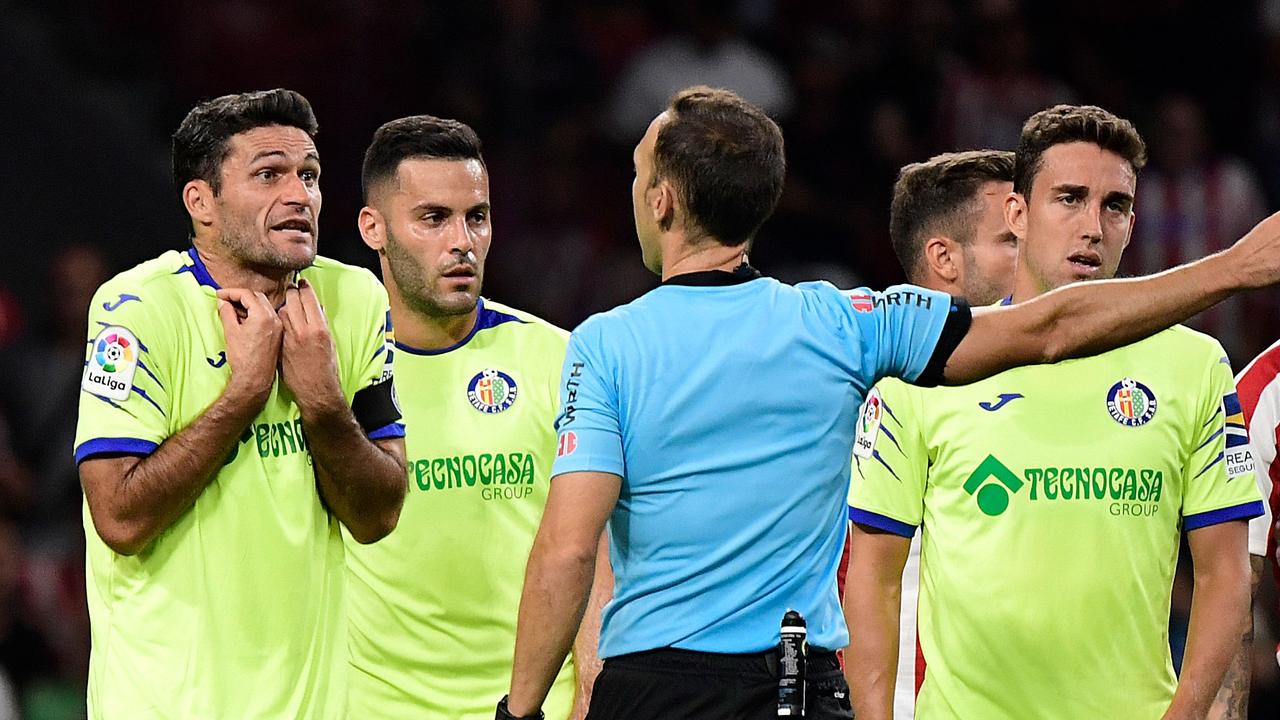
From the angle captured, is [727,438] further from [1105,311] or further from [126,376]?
[126,376]

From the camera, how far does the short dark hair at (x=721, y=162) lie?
3.56 meters

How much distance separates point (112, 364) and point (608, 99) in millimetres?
7286

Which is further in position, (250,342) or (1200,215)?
(1200,215)

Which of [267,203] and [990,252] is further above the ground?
[990,252]

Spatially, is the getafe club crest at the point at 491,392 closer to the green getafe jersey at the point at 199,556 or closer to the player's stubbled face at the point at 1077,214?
the green getafe jersey at the point at 199,556

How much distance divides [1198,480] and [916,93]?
6.69 meters

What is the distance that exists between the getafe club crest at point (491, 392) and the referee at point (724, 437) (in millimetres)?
1387

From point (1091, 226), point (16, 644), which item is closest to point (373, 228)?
point (1091, 226)

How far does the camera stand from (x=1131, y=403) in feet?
14.4

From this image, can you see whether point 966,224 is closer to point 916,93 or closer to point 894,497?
point 894,497

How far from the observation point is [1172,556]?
438cm

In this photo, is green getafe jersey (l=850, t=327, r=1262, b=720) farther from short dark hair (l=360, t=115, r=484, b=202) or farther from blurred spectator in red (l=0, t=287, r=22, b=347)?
blurred spectator in red (l=0, t=287, r=22, b=347)

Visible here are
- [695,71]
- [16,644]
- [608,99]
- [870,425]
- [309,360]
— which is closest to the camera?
[309,360]

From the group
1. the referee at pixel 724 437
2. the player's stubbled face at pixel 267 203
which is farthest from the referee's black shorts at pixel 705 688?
the player's stubbled face at pixel 267 203
